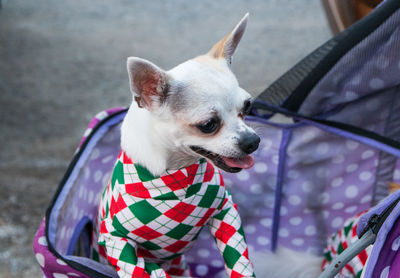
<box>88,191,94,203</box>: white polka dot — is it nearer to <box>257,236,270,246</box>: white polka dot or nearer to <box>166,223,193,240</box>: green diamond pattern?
<box>166,223,193,240</box>: green diamond pattern

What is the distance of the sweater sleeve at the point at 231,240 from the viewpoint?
89 centimetres

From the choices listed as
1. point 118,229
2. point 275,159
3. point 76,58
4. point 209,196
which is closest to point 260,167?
point 275,159

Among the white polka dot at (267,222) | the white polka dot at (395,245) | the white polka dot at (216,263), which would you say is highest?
the white polka dot at (395,245)

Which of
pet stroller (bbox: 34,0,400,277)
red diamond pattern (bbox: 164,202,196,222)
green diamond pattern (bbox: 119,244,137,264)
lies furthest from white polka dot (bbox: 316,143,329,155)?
green diamond pattern (bbox: 119,244,137,264)

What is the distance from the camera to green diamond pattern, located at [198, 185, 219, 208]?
2.90 ft

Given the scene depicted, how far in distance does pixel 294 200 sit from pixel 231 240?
386 mm

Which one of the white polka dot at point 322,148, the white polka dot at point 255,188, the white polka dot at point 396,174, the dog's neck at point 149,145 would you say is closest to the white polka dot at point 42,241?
the dog's neck at point 149,145

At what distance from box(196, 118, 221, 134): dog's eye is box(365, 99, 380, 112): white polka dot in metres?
0.48

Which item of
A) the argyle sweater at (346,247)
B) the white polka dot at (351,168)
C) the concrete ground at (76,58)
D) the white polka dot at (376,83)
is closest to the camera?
the argyle sweater at (346,247)

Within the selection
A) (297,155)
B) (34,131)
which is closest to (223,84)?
(297,155)

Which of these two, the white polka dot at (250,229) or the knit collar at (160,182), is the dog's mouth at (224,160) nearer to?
the knit collar at (160,182)

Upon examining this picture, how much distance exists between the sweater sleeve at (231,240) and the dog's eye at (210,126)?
0.59 feet

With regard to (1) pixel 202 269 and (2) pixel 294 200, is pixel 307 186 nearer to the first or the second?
(2) pixel 294 200

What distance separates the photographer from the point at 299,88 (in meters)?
1.09
